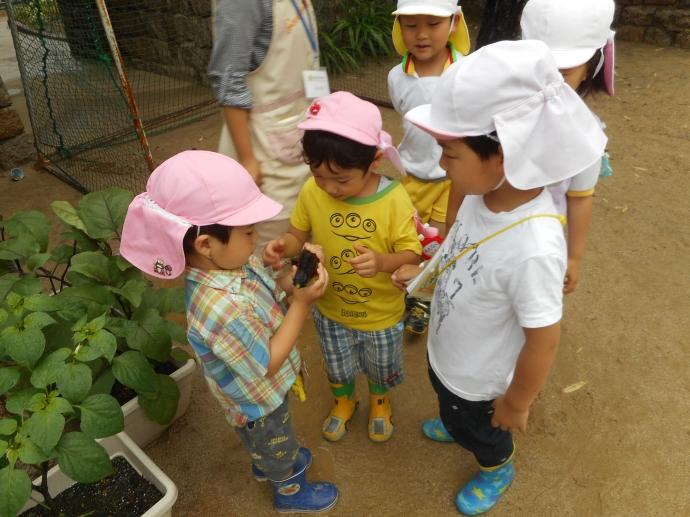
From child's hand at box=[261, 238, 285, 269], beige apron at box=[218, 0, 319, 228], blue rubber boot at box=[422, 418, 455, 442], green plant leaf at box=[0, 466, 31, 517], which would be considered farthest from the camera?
blue rubber boot at box=[422, 418, 455, 442]

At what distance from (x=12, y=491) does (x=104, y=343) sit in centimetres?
42

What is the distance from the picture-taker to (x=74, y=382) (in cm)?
145

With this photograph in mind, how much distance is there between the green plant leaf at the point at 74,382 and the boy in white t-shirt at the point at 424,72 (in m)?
1.40

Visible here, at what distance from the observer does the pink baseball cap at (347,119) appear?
60.0 inches

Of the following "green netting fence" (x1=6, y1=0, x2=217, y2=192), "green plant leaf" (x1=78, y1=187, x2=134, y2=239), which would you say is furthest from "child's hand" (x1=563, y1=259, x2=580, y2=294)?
"green netting fence" (x1=6, y1=0, x2=217, y2=192)

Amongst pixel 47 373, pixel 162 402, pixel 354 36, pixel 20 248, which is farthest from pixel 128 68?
pixel 47 373

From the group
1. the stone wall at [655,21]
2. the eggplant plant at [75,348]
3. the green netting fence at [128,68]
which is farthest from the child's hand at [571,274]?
the stone wall at [655,21]

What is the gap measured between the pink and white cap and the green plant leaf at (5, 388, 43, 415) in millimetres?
1870

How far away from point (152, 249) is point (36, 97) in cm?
490

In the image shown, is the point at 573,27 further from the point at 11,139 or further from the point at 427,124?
the point at 11,139

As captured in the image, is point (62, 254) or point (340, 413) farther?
point (340, 413)

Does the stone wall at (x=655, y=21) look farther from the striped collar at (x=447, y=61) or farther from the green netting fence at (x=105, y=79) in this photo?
the striped collar at (x=447, y=61)

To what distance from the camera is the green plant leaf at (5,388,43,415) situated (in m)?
1.45

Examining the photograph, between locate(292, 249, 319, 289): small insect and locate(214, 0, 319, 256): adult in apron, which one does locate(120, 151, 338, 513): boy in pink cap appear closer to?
locate(292, 249, 319, 289): small insect
